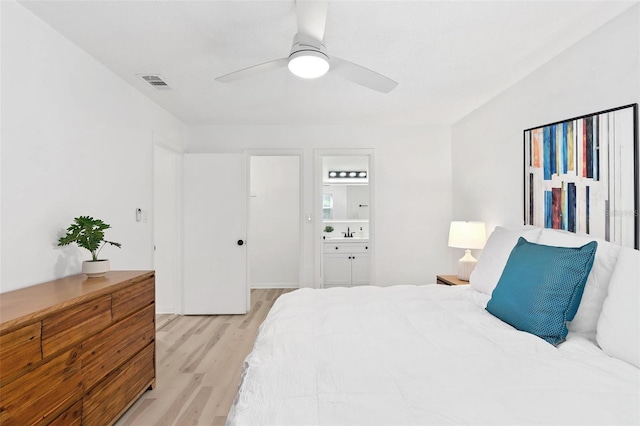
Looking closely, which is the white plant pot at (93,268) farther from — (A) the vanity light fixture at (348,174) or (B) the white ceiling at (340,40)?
(A) the vanity light fixture at (348,174)

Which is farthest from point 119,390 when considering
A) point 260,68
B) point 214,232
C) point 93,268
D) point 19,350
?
point 214,232

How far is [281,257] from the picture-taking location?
5.80 metres

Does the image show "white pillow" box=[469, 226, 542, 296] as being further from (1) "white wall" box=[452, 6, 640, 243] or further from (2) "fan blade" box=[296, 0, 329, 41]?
(2) "fan blade" box=[296, 0, 329, 41]

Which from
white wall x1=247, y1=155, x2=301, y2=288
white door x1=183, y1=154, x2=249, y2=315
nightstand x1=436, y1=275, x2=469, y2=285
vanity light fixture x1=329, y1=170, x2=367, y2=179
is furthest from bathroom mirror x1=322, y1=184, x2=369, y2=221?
nightstand x1=436, y1=275, x2=469, y2=285

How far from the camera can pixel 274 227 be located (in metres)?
5.81

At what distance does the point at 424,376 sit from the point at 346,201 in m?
4.90

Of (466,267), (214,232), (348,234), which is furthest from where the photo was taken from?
(348,234)

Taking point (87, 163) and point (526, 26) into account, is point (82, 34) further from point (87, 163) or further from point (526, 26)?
point (526, 26)

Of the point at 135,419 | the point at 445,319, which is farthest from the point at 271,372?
the point at 135,419

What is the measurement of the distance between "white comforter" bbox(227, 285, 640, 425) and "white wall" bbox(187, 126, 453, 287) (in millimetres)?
2612

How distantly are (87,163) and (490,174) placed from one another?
3528 millimetres

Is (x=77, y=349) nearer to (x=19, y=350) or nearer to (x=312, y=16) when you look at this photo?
(x=19, y=350)

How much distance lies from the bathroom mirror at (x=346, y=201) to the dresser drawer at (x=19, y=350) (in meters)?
4.81

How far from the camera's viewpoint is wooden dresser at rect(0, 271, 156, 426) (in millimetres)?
1356
